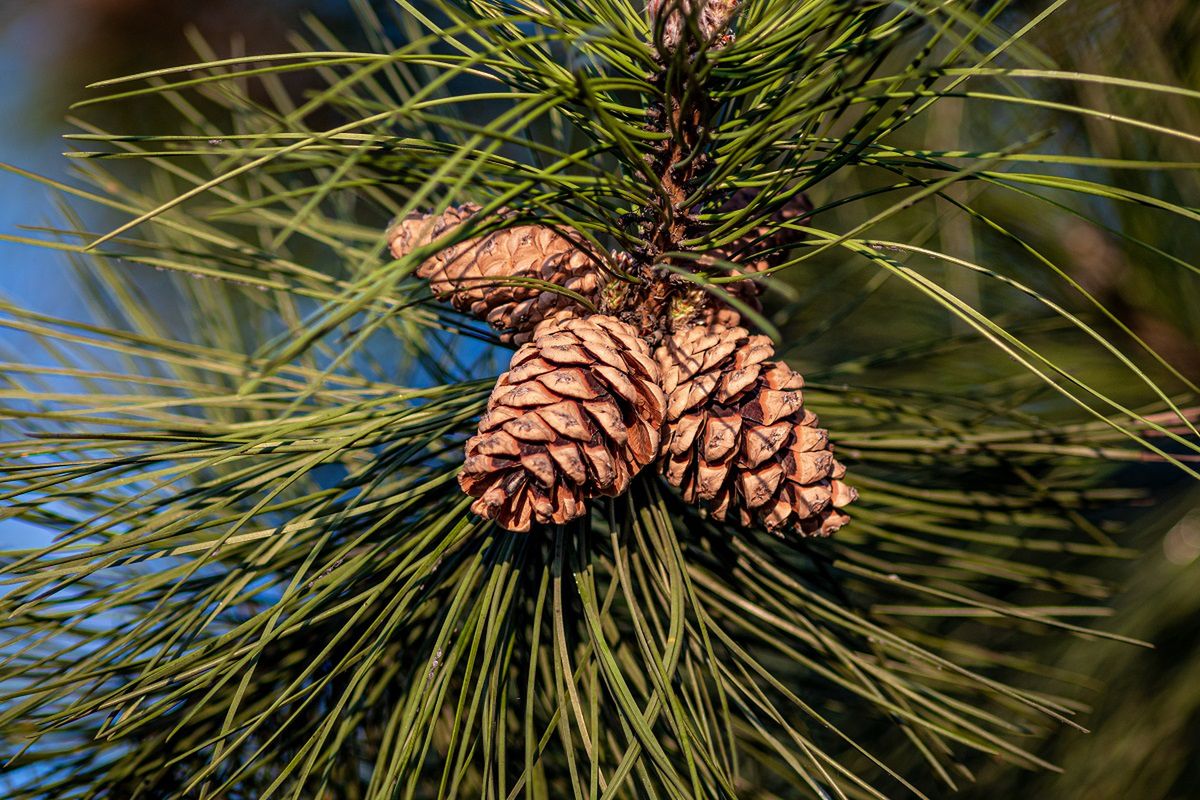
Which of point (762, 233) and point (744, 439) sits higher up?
point (762, 233)

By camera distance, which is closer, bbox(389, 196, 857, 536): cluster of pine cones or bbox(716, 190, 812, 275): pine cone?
bbox(389, 196, 857, 536): cluster of pine cones

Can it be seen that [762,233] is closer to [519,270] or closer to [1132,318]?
[519,270]

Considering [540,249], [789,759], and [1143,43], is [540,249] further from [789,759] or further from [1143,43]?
[1143,43]

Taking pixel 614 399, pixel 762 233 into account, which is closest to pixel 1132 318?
pixel 762 233

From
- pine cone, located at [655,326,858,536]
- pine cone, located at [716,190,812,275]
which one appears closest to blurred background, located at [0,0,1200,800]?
pine cone, located at [716,190,812,275]

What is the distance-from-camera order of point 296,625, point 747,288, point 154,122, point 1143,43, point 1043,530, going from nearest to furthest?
point 296,625
point 747,288
point 1143,43
point 1043,530
point 154,122

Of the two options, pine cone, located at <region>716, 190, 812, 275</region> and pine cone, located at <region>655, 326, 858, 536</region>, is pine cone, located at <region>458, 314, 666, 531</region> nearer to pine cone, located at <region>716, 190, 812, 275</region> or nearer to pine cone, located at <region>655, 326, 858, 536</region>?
pine cone, located at <region>655, 326, 858, 536</region>

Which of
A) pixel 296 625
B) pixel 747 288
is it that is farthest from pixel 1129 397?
pixel 296 625
